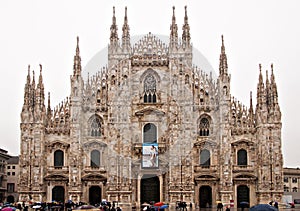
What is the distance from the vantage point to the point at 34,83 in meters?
61.2

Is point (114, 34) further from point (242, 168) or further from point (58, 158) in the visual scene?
point (242, 168)

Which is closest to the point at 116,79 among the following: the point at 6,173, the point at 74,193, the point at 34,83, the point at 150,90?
the point at 150,90

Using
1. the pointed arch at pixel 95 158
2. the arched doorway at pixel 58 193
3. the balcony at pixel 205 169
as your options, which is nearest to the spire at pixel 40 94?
the pointed arch at pixel 95 158

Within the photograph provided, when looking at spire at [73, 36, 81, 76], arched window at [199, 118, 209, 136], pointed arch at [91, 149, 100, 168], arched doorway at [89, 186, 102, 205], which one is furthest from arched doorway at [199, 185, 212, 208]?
spire at [73, 36, 81, 76]

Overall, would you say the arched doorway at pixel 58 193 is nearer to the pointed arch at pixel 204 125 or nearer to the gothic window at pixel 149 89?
the gothic window at pixel 149 89

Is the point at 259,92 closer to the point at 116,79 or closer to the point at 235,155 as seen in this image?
the point at 235,155

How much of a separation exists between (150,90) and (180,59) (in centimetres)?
491

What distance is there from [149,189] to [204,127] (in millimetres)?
9268

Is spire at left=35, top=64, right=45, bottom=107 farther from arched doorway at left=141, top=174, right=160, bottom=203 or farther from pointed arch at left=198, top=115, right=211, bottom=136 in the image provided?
pointed arch at left=198, top=115, right=211, bottom=136

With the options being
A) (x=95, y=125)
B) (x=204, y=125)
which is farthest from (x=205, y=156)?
(x=95, y=125)

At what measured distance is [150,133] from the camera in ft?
201

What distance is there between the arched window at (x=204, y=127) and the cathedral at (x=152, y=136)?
112 millimetres

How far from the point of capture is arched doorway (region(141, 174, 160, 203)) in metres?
60.4

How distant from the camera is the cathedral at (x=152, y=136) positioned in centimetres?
5884
